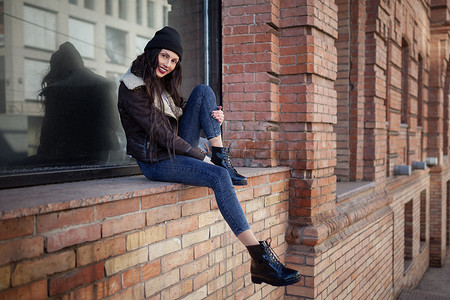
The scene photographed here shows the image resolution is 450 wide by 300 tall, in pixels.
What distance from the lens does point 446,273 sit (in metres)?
10.3

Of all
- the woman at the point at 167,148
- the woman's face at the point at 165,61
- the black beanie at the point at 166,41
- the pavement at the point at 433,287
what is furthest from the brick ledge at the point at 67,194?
the pavement at the point at 433,287

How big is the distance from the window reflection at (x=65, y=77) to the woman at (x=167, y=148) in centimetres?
45

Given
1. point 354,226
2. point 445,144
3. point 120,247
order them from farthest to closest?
point 445,144
point 354,226
point 120,247

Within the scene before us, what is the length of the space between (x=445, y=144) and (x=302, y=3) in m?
11.2

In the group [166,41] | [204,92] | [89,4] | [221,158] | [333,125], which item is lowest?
[221,158]

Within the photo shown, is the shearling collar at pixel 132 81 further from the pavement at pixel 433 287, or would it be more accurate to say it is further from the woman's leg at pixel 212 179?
the pavement at pixel 433 287

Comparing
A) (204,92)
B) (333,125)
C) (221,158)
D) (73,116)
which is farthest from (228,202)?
(333,125)

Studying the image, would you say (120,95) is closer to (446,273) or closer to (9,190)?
(9,190)

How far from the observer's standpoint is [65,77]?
279 cm

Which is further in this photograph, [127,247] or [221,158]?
[221,158]

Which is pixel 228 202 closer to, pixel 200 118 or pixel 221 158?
pixel 221 158

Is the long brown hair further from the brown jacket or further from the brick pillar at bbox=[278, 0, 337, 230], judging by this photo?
the brick pillar at bbox=[278, 0, 337, 230]

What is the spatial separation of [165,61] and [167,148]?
524 mm

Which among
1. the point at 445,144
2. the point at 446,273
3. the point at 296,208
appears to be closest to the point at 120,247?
the point at 296,208
